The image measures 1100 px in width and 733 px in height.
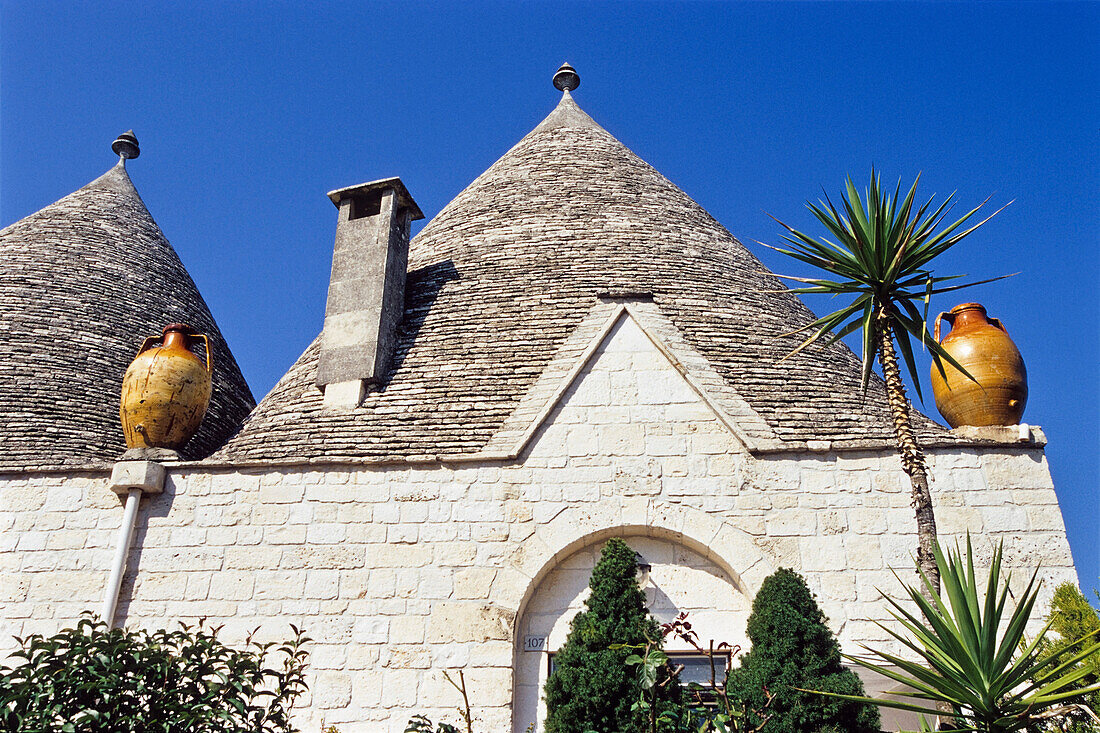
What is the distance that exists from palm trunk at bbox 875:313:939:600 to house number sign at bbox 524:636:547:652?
318 cm

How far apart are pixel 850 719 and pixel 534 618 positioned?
2.77 metres

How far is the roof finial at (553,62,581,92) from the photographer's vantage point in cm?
1662

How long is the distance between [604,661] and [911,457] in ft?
8.83

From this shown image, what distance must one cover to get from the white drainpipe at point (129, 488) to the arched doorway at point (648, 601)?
368 centimetres

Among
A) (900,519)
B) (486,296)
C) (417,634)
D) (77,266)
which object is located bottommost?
(417,634)

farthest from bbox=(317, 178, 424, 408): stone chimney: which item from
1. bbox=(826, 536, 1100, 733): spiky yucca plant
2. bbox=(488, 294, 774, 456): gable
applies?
bbox=(826, 536, 1100, 733): spiky yucca plant

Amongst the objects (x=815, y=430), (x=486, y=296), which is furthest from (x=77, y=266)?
(x=815, y=430)

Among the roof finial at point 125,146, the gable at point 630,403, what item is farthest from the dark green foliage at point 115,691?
the roof finial at point 125,146

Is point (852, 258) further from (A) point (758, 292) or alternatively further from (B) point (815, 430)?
(A) point (758, 292)

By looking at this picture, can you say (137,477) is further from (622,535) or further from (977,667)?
(977,667)

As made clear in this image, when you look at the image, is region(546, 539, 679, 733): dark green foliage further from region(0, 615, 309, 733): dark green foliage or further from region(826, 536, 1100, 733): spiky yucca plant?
region(0, 615, 309, 733): dark green foliage

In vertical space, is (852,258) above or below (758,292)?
below

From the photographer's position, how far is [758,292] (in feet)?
36.5

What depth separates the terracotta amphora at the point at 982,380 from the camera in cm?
838
